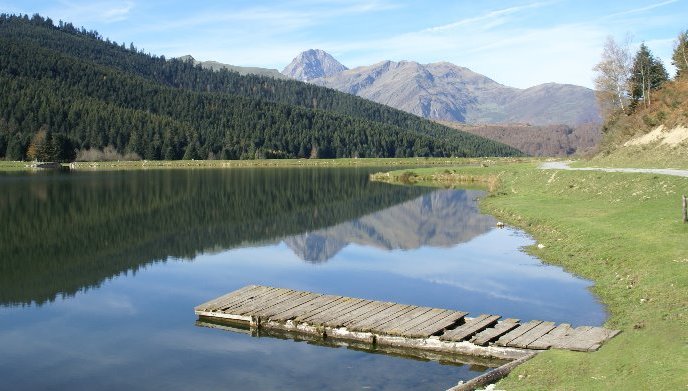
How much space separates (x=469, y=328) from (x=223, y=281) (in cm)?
1767

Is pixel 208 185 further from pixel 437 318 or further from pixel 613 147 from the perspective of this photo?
pixel 437 318

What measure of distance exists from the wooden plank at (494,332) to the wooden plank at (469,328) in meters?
0.27

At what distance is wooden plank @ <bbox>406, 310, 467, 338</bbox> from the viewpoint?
79.5 feet

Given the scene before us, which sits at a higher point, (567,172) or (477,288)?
(567,172)

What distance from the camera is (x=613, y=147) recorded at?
100000 mm

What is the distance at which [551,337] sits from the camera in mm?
23047

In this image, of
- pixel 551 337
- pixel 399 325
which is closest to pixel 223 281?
pixel 399 325

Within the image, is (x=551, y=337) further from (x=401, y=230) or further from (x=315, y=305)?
(x=401, y=230)

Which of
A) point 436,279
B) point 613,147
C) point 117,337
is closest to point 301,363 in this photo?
point 117,337

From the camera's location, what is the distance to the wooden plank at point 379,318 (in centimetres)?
2538

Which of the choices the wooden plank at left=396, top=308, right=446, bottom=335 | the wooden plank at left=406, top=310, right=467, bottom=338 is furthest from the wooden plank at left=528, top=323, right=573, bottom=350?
the wooden plank at left=396, top=308, right=446, bottom=335

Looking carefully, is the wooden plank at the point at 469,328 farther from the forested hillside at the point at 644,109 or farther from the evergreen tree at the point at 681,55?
the evergreen tree at the point at 681,55

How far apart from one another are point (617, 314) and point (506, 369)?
8.77 metres

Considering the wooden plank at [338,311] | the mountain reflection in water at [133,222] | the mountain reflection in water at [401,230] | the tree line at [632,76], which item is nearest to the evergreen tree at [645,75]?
the tree line at [632,76]
